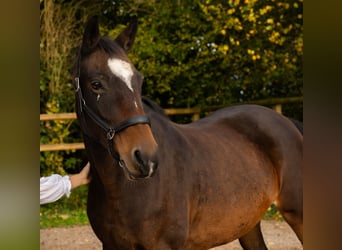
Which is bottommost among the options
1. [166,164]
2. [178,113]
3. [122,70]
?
[178,113]

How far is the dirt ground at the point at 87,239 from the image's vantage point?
16.8 feet

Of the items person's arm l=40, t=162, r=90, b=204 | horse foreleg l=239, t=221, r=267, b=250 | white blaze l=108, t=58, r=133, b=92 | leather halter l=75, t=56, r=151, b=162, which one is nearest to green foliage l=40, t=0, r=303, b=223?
person's arm l=40, t=162, r=90, b=204

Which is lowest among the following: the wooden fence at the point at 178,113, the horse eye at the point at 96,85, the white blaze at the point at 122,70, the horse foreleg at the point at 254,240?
the wooden fence at the point at 178,113

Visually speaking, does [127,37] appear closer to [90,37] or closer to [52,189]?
[90,37]

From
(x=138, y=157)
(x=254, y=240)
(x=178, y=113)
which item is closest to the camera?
(x=138, y=157)

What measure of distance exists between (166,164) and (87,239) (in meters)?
3.18

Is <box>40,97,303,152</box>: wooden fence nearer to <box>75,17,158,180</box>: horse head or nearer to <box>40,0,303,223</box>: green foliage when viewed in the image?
<box>40,0,303,223</box>: green foliage

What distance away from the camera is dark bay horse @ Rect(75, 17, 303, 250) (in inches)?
83.8

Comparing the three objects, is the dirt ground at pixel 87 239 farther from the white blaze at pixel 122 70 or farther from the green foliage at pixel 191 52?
the white blaze at pixel 122 70

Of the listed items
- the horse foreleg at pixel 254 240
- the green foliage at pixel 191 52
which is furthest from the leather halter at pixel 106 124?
the green foliage at pixel 191 52

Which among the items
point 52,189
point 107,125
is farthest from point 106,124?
point 52,189

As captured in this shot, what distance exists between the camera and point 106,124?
85.3 inches
